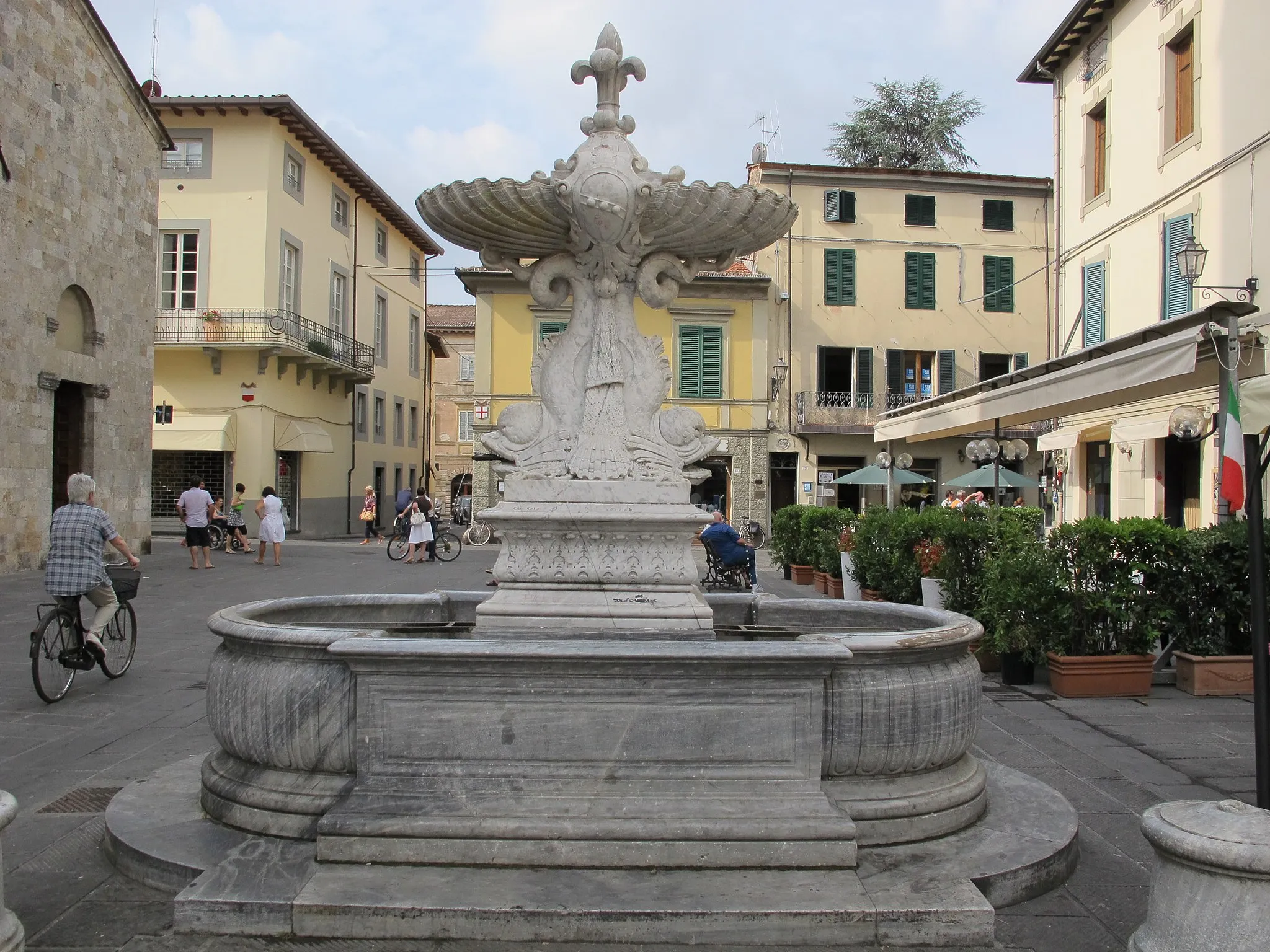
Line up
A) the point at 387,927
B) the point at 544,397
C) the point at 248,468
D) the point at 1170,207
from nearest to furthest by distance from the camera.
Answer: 1. the point at 387,927
2. the point at 544,397
3. the point at 1170,207
4. the point at 248,468

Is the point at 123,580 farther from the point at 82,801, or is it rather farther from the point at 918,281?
the point at 918,281

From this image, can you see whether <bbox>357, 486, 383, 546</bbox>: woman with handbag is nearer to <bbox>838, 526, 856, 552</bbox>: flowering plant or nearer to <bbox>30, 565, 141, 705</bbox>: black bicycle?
<bbox>838, 526, 856, 552</bbox>: flowering plant

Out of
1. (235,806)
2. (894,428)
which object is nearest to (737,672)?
(235,806)

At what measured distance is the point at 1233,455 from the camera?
4102mm

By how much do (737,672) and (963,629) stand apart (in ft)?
3.68

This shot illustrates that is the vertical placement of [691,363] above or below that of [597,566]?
above

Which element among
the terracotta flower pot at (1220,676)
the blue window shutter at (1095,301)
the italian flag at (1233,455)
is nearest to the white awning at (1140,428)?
the blue window shutter at (1095,301)

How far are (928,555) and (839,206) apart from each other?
73.3 ft

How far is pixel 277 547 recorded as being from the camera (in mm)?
19281

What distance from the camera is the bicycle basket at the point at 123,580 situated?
776 cm

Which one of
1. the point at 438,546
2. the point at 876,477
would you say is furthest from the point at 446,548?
the point at 876,477

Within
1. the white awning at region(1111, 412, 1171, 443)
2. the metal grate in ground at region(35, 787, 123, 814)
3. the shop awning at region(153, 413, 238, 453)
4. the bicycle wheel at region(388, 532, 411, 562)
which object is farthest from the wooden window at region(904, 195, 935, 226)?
the metal grate in ground at region(35, 787, 123, 814)

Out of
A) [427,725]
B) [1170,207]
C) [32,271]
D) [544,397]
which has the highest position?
[1170,207]

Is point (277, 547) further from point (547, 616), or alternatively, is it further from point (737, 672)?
point (737, 672)
